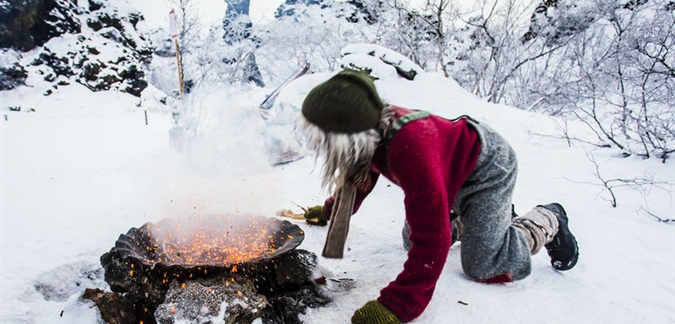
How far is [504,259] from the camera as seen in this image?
166 centimetres

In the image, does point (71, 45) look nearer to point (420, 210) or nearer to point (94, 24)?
point (94, 24)

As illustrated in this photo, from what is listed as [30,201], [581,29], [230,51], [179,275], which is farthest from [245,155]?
[581,29]

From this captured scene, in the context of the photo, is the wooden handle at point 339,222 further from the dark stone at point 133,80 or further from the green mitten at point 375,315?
the dark stone at point 133,80

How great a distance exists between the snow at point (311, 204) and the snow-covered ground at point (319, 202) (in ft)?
0.03

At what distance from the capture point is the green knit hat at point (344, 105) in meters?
1.32

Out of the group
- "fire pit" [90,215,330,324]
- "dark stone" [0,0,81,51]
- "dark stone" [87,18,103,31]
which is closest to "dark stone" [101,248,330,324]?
"fire pit" [90,215,330,324]

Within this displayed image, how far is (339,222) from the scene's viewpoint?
1.74 meters

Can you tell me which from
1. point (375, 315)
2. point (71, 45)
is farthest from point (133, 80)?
point (375, 315)

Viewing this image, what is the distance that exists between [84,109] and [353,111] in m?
13.8

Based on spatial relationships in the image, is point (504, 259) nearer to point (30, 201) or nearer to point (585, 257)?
point (585, 257)

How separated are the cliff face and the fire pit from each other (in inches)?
554

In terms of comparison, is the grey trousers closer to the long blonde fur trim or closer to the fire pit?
the long blonde fur trim

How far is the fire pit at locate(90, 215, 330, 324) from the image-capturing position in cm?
146

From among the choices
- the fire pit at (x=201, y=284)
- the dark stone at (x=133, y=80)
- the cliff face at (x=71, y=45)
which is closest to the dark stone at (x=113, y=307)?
the fire pit at (x=201, y=284)
